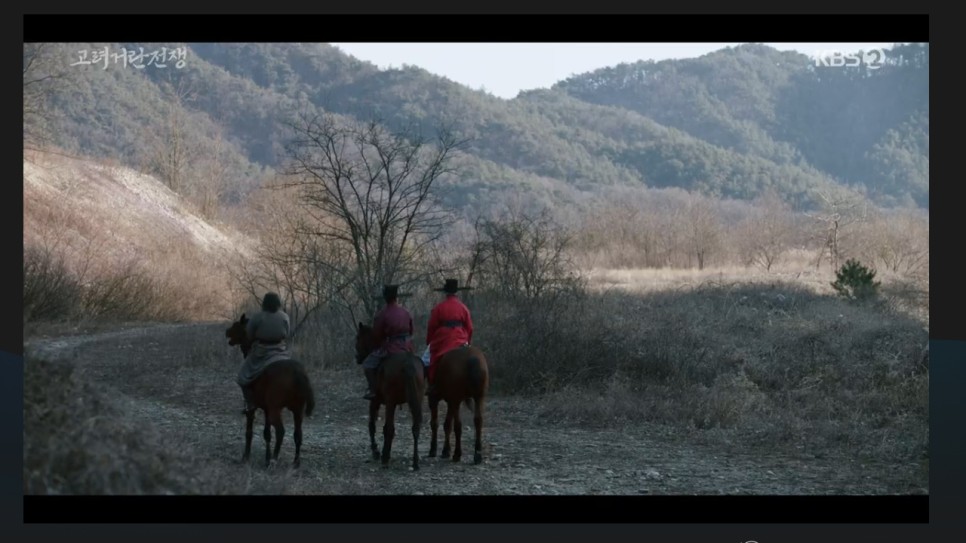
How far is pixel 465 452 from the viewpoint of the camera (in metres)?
12.3

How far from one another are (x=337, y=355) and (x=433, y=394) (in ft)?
26.2

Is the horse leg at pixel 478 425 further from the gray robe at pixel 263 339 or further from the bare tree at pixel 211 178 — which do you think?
the bare tree at pixel 211 178

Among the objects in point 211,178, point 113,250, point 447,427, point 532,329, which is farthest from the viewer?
point 211,178

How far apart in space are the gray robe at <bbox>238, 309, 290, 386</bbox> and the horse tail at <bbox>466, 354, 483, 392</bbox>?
1896 mm

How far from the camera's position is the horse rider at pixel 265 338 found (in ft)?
35.6

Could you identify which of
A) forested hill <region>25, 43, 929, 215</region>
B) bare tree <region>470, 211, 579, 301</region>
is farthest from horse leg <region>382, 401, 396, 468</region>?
bare tree <region>470, 211, 579, 301</region>

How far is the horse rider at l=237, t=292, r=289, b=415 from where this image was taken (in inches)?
427

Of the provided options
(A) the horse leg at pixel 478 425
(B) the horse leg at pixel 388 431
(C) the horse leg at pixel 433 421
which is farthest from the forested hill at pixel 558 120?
(C) the horse leg at pixel 433 421

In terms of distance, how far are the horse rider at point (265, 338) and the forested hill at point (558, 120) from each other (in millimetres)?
5470

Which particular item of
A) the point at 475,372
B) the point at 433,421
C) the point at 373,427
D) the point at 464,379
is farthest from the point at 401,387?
the point at 373,427

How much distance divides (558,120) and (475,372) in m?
52.5
